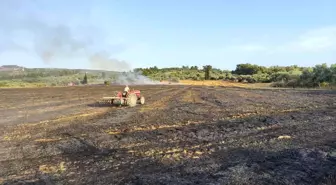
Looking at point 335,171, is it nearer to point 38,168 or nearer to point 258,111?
point 38,168

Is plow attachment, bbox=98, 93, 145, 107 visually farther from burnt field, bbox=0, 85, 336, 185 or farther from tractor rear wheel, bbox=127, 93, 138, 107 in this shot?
burnt field, bbox=0, 85, 336, 185

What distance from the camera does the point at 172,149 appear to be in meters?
8.86

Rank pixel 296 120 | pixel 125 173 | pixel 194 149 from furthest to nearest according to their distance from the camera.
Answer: pixel 296 120
pixel 194 149
pixel 125 173

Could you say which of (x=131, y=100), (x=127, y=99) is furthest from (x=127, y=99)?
(x=131, y=100)

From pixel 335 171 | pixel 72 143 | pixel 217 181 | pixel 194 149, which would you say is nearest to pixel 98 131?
pixel 72 143

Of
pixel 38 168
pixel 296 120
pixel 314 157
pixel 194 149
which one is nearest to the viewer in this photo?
pixel 38 168

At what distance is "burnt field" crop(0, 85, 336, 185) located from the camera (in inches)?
269

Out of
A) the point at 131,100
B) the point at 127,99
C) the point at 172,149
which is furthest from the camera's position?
A: the point at 131,100

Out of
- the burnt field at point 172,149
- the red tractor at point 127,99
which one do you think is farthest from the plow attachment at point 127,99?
the burnt field at point 172,149

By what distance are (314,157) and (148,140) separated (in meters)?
3.94

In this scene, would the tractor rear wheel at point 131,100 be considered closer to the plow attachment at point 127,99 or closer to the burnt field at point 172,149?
the plow attachment at point 127,99

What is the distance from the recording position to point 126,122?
528 inches

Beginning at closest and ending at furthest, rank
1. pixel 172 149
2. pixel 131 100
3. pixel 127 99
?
pixel 172 149 < pixel 127 99 < pixel 131 100

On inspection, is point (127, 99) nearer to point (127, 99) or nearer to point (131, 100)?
point (127, 99)
